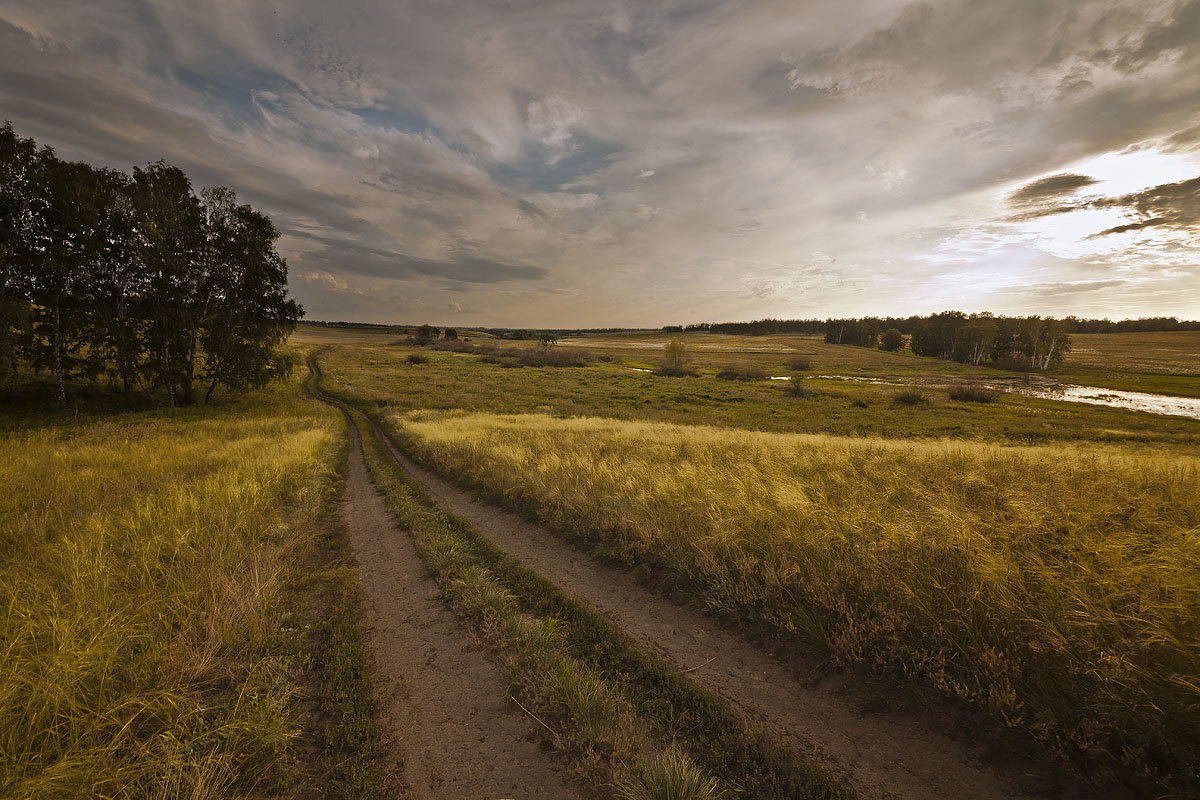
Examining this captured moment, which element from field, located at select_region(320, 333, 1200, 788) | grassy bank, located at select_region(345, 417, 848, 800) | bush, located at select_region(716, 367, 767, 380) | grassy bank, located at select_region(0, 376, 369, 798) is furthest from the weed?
bush, located at select_region(716, 367, 767, 380)

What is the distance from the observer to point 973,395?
50.6 m

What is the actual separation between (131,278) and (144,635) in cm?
3682

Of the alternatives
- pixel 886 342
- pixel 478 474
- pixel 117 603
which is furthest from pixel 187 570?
pixel 886 342

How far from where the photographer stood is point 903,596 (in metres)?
5.06

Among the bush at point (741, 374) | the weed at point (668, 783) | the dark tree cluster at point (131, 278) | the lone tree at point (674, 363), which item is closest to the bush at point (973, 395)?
the bush at point (741, 374)

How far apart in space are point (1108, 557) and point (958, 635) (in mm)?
2512

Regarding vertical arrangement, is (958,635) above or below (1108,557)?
below

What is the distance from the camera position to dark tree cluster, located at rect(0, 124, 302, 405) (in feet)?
80.5

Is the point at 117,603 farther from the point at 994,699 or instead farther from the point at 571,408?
the point at 571,408

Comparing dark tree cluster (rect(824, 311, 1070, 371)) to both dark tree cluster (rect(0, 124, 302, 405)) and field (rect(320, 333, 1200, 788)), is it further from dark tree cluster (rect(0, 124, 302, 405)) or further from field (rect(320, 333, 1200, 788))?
dark tree cluster (rect(0, 124, 302, 405))

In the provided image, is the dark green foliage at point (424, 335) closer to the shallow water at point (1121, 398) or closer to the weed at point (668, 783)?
the shallow water at point (1121, 398)

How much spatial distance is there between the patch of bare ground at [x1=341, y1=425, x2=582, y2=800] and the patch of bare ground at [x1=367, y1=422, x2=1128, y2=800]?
1933 mm

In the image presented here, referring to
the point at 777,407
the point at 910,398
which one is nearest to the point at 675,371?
the point at 777,407

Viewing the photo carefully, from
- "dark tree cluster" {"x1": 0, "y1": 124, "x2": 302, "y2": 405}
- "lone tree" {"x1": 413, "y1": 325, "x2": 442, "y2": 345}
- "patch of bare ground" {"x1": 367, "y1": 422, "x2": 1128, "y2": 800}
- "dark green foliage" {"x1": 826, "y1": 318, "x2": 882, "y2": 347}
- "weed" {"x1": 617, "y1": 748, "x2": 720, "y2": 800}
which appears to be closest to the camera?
"weed" {"x1": 617, "y1": 748, "x2": 720, "y2": 800}
